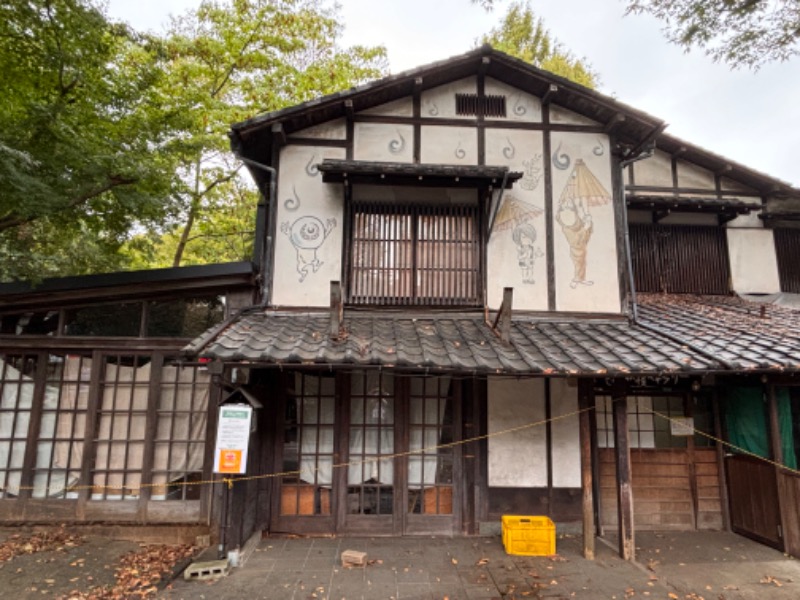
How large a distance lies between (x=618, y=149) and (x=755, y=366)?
4.27m

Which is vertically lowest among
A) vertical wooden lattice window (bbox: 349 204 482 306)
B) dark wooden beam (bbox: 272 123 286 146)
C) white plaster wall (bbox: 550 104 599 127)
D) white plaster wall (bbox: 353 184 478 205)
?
vertical wooden lattice window (bbox: 349 204 482 306)

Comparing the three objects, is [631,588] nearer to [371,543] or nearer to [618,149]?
[371,543]

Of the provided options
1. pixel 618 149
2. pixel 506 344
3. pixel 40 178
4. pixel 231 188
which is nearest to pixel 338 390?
pixel 506 344

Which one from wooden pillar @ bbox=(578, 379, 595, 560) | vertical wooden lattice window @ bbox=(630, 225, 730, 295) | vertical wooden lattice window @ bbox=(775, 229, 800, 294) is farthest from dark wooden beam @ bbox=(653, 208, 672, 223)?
wooden pillar @ bbox=(578, 379, 595, 560)

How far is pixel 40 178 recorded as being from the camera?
21.0ft

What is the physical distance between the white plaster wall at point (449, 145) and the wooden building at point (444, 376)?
1.5 inches

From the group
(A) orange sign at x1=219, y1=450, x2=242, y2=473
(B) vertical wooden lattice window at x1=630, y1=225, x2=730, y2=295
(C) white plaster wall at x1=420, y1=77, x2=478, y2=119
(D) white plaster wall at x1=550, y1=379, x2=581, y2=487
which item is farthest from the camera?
(B) vertical wooden lattice window at x1=630, y1=225, x2=730, y2=295

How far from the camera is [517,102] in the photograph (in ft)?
25.3

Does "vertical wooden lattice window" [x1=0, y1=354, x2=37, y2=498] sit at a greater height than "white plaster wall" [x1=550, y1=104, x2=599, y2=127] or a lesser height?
lesser

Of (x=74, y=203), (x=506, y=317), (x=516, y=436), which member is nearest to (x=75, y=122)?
(x=74, y=203)

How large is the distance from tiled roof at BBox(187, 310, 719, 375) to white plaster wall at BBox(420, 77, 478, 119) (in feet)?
11.7

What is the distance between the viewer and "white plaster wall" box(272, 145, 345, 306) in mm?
7016

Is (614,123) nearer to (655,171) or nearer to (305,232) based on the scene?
(655,171)

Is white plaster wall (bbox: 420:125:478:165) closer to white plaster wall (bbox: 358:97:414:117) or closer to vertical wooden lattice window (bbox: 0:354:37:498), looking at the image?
white plaster wall (bbox: 358:97:414:117)
